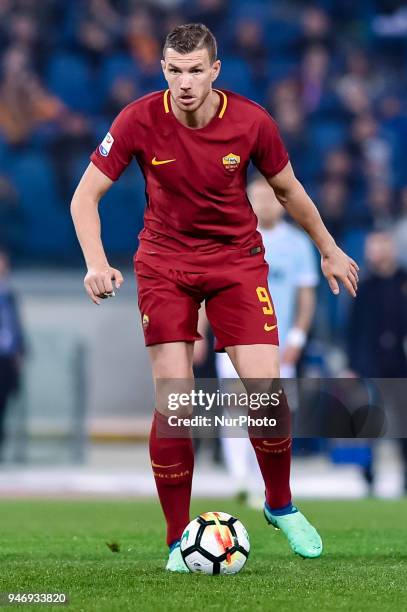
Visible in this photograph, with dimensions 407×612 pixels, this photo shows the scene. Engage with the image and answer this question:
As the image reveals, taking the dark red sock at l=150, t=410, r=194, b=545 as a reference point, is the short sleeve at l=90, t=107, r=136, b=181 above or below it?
above

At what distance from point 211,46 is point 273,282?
3.86m

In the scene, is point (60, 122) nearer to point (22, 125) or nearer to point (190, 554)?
point (22, 125)

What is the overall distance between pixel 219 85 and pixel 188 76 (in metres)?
11.0

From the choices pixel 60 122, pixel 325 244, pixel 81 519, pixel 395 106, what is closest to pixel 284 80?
pixel 395 106

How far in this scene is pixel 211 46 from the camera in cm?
555

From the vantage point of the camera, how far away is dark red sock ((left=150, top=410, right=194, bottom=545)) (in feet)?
18.4

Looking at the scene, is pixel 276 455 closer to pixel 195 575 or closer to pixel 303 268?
pixel 195 575

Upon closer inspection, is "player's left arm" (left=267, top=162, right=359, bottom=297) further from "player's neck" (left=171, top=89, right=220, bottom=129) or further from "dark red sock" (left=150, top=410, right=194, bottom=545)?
"dark red sock" (left=150, top=410, right=194, bottom=545)

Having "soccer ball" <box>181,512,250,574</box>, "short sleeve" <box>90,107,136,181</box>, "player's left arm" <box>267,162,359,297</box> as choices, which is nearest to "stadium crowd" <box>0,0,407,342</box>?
"player's left arm" <box>267,162,359,297</box>

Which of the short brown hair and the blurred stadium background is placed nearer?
the short brown hair

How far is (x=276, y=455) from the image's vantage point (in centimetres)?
581

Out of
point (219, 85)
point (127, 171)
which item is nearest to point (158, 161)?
point (127, 171)

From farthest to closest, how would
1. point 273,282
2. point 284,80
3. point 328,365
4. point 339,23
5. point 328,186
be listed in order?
1. point 339,23
2. point 284,80
3. point 328,186
4. point 328,365
5. point 273,282

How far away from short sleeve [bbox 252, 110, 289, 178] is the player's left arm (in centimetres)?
4
